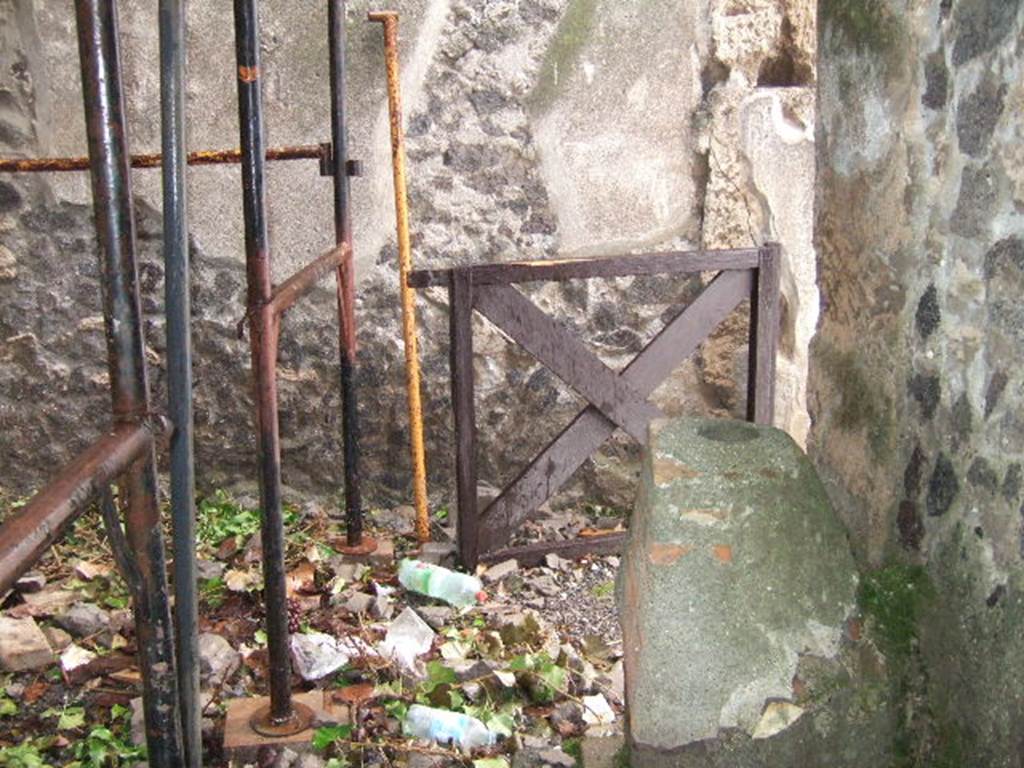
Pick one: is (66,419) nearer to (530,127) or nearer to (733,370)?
(530,127)

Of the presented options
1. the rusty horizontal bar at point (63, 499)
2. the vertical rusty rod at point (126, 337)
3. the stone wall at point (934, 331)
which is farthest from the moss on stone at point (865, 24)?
the rusty horizontal bar at point (63, 499)

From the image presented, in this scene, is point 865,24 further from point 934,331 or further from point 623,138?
point 623,138

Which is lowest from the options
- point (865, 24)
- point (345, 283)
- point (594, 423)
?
point (594, 423)

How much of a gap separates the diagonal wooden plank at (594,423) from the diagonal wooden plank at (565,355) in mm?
41

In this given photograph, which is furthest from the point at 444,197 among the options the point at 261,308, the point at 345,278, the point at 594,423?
the point at 261,308

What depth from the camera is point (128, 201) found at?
1.34m

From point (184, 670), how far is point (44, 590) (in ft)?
4.97

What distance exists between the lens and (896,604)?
173 cm

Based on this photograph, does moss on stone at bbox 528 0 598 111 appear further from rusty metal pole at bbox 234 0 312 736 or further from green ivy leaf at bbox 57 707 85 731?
green ivy leaf at bbox 57 707 85 731

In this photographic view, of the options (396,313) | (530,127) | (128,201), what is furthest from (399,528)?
(128,201)

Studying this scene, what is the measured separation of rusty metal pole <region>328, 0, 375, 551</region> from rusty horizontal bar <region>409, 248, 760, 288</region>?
0.24 meters

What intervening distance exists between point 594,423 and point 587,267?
0.47 m

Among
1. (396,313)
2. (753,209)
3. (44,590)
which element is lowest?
(44,590)

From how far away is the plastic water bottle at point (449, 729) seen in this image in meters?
2.30
